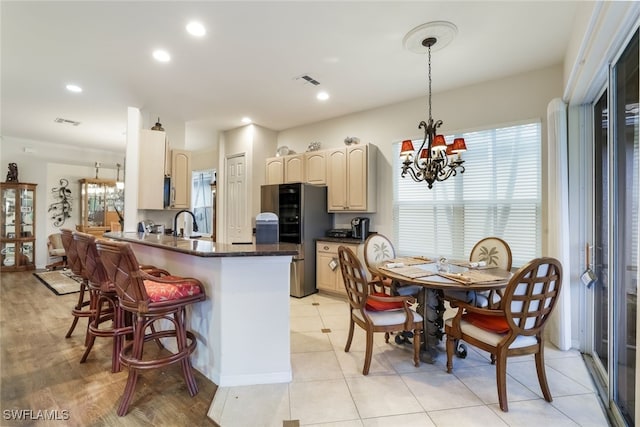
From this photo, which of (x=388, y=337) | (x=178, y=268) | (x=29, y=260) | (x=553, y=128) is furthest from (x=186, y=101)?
(x=29, y=260)

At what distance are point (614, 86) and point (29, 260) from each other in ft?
31.9

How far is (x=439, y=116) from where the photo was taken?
397 centimetres

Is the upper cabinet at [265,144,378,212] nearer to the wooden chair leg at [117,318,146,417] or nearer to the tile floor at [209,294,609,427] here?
the tile floor at [209,294,609,427]

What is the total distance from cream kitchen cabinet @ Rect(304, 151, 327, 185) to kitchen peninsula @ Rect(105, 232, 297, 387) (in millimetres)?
2682

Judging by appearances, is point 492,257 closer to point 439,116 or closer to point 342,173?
point 439,116

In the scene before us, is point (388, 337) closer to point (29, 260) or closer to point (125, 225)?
point (125, 225)

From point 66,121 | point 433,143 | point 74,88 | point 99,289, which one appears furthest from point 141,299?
point 66,121

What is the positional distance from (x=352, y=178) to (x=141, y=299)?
3227 millimetres

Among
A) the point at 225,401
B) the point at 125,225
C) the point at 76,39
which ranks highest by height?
the point at 76,39

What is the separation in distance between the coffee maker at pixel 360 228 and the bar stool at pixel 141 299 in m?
2.72

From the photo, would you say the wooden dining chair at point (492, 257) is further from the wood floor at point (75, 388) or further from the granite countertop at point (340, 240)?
the wood floor at point (75, 388)

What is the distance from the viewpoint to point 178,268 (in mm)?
2574

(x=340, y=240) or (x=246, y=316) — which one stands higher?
(x=340, y=240)

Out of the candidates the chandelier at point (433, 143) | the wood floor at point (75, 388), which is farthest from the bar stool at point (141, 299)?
the chandelier at point (433, 143)
